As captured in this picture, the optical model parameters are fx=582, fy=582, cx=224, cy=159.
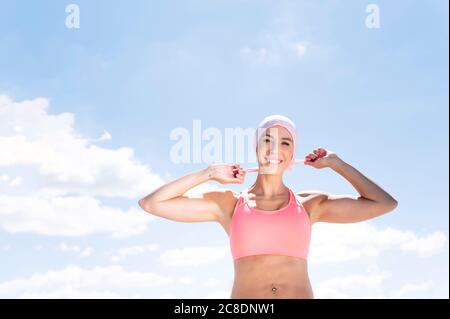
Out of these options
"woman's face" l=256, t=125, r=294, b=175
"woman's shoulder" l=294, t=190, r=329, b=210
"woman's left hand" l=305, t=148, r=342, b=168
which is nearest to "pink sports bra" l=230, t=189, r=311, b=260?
"woman's shoulder" l=294, t=190, r=329, b=210

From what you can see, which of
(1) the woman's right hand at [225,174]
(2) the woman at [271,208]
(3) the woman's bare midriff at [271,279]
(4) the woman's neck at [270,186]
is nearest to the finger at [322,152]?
(2) the woman at [271,208]

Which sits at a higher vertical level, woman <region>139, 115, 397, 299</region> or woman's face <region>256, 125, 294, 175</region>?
woman's face <region>256, 125, 294, 175</region>

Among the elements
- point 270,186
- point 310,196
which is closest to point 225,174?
point 270,186

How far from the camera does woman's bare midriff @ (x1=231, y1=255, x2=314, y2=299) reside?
20.0 ft

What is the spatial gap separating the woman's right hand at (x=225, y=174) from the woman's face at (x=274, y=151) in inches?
11.5

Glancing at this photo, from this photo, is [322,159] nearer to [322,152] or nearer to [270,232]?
[322,152]

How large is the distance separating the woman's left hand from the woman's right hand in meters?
→ 0.90

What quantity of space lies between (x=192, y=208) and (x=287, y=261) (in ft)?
4.03

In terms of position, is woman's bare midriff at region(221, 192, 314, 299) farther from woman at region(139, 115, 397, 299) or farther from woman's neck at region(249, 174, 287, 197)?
woman's neck at region(249, 174, 287, 197)

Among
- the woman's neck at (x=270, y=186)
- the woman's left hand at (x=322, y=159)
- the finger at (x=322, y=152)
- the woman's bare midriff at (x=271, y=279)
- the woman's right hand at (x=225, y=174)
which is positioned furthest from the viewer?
the finger at (x=322, y=152)

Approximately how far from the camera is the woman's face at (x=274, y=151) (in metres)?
6.61

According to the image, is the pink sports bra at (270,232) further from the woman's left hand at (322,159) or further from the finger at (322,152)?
the finger at (322,152)
